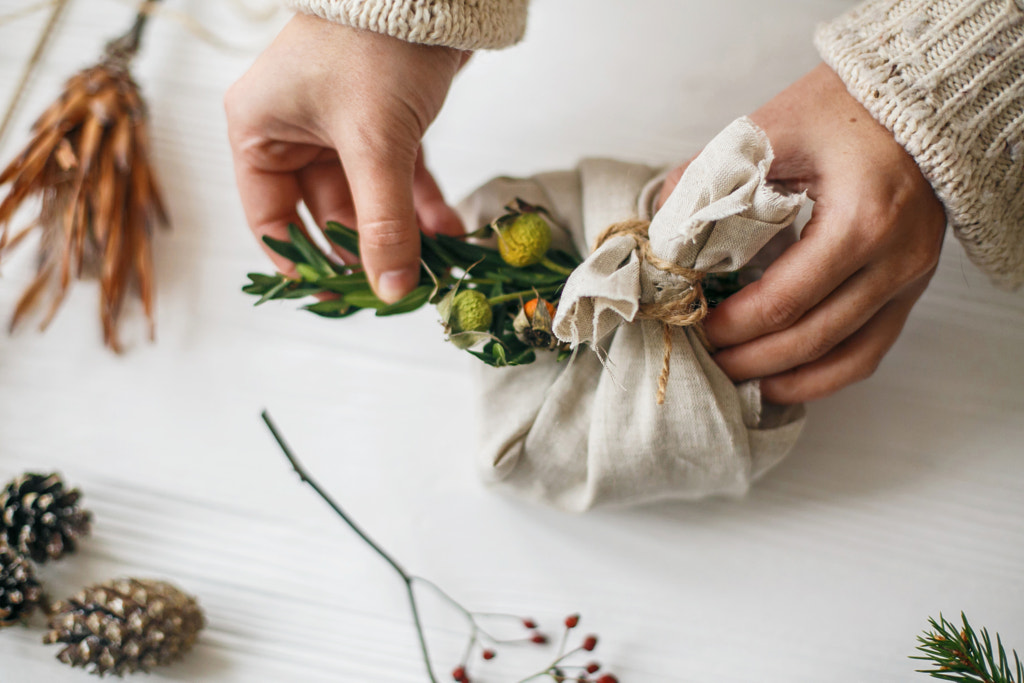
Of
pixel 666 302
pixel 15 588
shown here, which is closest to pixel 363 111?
pixel 666 302

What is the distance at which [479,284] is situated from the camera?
0.64 metres

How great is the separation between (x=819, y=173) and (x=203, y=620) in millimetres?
719

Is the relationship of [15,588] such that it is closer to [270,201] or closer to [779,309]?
[270,201]

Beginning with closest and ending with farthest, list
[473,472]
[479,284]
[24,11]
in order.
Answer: [479,284] → [473,472] → [24,11]

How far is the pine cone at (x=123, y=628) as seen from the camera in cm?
64

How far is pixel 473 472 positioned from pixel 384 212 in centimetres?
32

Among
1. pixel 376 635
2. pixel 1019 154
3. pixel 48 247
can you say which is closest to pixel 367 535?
pixel 376 635

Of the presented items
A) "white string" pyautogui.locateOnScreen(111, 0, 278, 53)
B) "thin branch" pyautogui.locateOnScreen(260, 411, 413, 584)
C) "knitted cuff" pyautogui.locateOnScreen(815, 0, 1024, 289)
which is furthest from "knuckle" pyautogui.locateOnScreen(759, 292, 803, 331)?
"white string" pyautogui.locateOnScreen(111, 0, 278, 53)

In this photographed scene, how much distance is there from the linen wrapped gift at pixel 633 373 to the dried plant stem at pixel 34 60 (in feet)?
2.07

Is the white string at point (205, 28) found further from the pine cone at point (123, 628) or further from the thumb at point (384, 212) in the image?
the pine cone at point (123, 628)

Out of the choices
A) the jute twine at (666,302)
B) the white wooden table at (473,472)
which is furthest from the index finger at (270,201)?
the jute twine at (666,302)

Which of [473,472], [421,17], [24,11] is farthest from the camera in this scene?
[24,11]

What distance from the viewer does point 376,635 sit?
698 mm

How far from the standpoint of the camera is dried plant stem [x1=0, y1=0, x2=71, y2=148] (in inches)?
33.8
